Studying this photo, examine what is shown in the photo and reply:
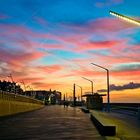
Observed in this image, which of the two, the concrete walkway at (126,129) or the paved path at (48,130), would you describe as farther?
the paved path at (48,130)

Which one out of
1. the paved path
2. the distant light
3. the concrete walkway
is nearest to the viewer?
the distant light

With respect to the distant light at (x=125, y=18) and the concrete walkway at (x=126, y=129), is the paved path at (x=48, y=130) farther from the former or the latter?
the distant light at (x=125, y=18)

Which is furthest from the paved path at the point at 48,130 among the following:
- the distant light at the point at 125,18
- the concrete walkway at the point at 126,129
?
the distant light at the point at 125,18

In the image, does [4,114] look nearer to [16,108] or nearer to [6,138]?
[16,108]

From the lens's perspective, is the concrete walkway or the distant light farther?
the concrete walkway

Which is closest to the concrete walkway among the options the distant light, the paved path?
the paved path

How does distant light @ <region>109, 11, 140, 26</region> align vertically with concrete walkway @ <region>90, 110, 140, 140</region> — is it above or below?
above

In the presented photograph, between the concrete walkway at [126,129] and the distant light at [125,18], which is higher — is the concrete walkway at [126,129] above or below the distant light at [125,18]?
below

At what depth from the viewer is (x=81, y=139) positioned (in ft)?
72.1

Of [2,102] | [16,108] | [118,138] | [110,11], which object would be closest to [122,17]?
[110,11]

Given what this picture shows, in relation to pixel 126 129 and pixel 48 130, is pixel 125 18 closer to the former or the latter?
pixel 126 129

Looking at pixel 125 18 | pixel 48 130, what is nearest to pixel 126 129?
pixel 48 130

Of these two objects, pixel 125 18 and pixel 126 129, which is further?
pixel 126 129

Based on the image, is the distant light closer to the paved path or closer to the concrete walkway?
the concrete walkway
